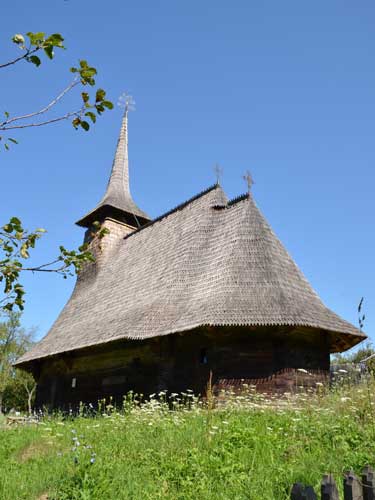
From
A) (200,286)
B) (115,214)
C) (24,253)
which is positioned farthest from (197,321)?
(115,214)

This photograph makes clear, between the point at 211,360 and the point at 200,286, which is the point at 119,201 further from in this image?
the point at 211,360

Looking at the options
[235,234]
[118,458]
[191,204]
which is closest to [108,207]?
[191,204]

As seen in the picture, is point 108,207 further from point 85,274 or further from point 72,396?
point 72,396

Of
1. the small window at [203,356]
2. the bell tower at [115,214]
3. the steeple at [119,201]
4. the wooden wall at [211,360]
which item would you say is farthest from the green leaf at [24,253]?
the steeple at [119,201]

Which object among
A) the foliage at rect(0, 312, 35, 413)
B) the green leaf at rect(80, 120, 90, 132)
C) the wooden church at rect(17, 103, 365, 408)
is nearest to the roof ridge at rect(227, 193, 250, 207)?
the wooden church at rect(17, 103, 365, 408)

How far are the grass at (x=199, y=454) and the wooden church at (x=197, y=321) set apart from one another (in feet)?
9.94

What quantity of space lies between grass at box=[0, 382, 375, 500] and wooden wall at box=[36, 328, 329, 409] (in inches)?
116

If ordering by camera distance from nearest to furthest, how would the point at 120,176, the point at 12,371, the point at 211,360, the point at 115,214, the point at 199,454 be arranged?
the point at 199,454 → the point at 211,360 → the point at 115,214 → the point at 120,176 → the point at 12,371

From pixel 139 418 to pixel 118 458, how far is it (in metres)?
2.13

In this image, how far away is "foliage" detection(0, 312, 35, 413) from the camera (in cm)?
3447

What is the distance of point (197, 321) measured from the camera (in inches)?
384

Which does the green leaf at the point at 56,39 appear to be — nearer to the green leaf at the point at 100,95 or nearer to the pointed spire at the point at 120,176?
the green leaf at the point at 100,95

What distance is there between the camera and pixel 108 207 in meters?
19.3

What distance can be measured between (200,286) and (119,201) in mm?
9431
